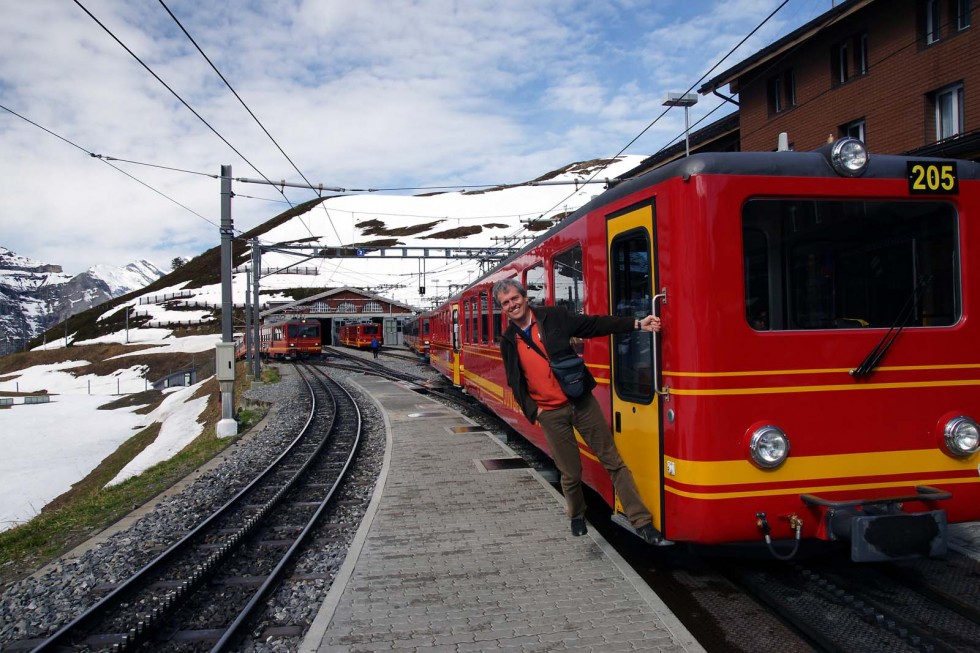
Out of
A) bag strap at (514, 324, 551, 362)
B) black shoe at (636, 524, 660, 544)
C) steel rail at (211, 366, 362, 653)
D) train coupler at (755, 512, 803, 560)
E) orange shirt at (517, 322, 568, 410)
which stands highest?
bag strap at (514, 324, 551, 362)

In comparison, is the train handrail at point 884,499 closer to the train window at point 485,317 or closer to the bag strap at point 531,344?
the bag strap at point 531,344

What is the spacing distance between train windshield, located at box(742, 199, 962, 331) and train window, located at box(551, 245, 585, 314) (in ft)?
6.17

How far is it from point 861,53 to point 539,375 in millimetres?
17602

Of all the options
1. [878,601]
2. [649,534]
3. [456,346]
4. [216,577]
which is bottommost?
[216,577]

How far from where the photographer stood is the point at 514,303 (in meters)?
5.08

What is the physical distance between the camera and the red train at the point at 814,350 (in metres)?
4.06

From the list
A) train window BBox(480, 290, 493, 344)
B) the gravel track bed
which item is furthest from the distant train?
the gravel track bed

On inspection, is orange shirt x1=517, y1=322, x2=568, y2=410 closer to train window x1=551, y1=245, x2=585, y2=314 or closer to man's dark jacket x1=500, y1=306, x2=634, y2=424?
man's dark jacket x1=500, y1=306, x2=634, y2=424

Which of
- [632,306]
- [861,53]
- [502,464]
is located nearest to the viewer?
[632,306]

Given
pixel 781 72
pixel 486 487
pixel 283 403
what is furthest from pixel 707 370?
pixel 781 72

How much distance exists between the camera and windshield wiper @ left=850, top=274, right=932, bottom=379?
417 centimetres

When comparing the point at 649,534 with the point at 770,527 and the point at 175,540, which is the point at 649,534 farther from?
the point at 175,540

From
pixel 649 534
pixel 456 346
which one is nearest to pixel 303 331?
pixel 456 346

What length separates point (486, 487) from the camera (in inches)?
309
